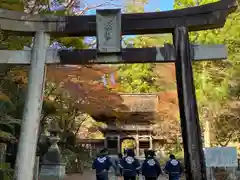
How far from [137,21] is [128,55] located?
74 centimetres

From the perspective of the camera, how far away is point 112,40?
22.2ft

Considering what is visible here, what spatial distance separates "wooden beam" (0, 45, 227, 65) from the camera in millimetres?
6723

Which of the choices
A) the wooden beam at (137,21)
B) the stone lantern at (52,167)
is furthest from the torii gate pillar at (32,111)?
the stone lantern at (52,167)

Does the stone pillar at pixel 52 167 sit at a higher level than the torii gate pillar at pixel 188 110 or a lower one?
lower

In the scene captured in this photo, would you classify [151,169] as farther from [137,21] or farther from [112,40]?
[137,21]

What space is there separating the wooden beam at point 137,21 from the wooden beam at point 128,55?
16.7 inches

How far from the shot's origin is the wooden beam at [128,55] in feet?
22.1

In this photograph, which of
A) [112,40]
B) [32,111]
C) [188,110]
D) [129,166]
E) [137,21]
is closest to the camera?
[188,110]

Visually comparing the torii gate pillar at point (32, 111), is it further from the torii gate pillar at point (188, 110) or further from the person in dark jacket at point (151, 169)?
the person in dark jacket at point (151, 169)

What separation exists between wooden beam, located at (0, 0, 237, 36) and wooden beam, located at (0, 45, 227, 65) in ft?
1.39

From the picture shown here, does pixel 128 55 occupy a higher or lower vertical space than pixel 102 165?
higher

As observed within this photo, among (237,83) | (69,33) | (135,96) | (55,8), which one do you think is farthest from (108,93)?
(69,33)

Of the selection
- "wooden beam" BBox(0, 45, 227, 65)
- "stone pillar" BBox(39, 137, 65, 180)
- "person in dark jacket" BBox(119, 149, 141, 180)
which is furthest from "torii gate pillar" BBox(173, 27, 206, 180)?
"stone pillar" BBox(39, 137, 65, 180)

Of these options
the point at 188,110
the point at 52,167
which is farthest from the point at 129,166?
the point at 52,167
